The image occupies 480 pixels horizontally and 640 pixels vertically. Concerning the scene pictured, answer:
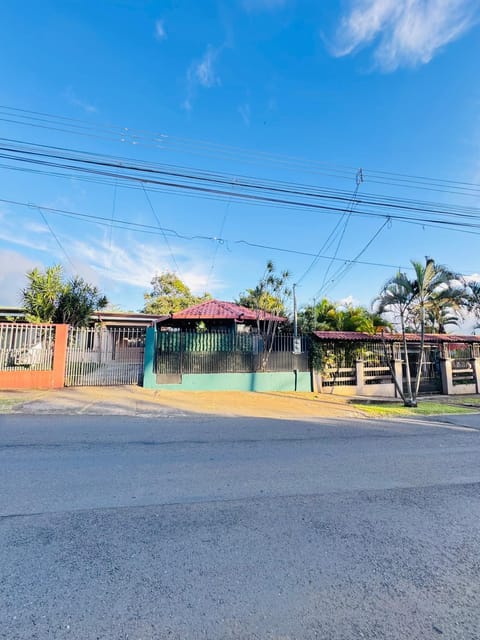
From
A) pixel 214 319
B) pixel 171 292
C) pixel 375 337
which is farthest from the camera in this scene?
pixel 171 292

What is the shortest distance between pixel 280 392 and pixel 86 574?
1169cm

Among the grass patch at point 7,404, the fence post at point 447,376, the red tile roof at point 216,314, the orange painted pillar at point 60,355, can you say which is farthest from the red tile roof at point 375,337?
the grass patch at point 7,404

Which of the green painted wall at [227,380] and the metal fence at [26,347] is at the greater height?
the metal fence at [26,347]

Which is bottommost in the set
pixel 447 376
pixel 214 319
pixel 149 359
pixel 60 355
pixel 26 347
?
pixel 447 376

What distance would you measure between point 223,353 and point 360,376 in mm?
6303

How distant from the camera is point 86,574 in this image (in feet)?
7.54

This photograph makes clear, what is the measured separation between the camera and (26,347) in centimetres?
1191

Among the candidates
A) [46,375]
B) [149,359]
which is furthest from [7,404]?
[149,359]

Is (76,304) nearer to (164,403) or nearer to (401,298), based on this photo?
(164,403)

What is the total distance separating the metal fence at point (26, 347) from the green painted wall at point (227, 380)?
141 inches

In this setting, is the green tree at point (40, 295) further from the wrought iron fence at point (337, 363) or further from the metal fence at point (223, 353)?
the wrought iron fence at point (337, 363)

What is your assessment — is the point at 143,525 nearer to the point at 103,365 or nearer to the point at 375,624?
the point at 375,624

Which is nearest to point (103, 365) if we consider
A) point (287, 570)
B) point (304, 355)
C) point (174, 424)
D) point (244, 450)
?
point (174, 424)

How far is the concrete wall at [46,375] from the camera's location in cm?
1172
